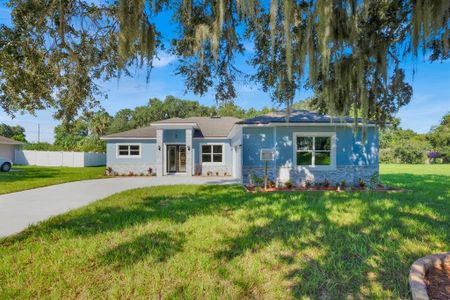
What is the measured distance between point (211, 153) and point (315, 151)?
7.82 m

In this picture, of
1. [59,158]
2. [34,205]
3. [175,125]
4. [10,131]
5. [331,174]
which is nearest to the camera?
[34,205]

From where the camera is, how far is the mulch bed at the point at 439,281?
2.67 meters

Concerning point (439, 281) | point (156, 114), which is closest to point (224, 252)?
point (439, 281)

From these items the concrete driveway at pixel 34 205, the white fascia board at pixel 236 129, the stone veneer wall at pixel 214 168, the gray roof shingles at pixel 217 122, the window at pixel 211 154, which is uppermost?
the gray roof shingles at pixel 217 122

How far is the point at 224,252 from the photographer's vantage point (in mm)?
3721

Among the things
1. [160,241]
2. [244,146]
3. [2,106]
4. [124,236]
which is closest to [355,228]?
[160,241]

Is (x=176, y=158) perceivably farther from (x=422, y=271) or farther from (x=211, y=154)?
(x=422, y=271)

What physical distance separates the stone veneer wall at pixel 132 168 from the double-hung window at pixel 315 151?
10.4 meters

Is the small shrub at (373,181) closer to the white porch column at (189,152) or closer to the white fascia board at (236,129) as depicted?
the white fascia board at (236,129)

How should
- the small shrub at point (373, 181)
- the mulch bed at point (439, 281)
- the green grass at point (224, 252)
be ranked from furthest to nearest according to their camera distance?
1. the small shrub at point (373, 181)
2. the green grass at point (224, 252)
3. the mulch bed at point (439, 281)

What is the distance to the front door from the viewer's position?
17984 mm

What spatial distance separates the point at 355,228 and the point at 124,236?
13.8ft

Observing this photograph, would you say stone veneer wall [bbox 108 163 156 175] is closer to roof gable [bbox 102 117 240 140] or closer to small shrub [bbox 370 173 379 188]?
roof gable [bbox 102 117 240 140]

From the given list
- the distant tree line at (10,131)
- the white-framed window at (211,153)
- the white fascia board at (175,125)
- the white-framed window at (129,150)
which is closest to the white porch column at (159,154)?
the white fascia board at (175,125)
